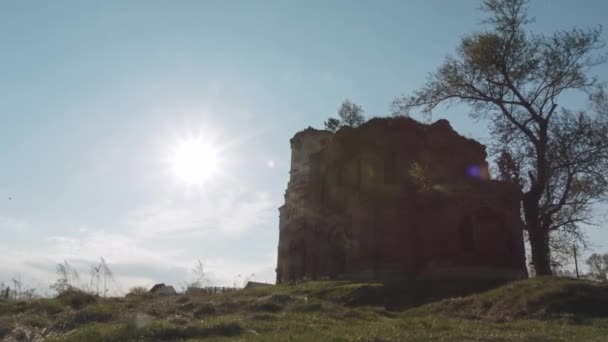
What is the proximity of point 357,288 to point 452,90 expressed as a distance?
10.1 metres

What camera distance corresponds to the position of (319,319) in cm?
1423

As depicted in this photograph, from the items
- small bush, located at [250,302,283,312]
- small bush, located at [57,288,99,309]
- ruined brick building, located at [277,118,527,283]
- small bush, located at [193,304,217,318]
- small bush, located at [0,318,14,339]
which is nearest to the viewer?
small bush, located at [0,318,14,339]

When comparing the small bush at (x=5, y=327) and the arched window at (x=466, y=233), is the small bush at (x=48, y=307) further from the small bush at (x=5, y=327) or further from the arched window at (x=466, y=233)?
the arched window at (x=466, y=233)

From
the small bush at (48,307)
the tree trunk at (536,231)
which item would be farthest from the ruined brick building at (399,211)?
the small bush at (48,307)

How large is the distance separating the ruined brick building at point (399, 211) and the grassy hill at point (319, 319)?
9372 millimetres

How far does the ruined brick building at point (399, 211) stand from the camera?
104 feet

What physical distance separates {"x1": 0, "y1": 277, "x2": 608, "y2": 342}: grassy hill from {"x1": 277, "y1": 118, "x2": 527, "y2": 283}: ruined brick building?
937 centimetres

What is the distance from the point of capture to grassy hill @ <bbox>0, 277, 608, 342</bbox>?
11.4 metres

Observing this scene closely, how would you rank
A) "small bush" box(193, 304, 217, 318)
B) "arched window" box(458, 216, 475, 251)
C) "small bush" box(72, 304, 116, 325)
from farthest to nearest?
"arched window" box(458, 216, 475, 251) → "small bush" box(193, 304, 217, 318) → "small bush" box(72, 304, 116, 325)

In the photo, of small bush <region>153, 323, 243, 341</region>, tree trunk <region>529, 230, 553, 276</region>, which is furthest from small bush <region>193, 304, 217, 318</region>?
tree trunk <region>529, 230, 553, 276</region>

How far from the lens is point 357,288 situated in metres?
24.9

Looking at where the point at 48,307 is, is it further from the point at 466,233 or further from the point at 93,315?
the point at 466,233

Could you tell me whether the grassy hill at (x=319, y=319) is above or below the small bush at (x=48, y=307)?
below

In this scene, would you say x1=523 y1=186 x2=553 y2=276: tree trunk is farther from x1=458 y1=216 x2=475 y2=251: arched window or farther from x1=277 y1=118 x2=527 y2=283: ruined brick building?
x1=458 y1=216 x2=475 y2=251: arched window
